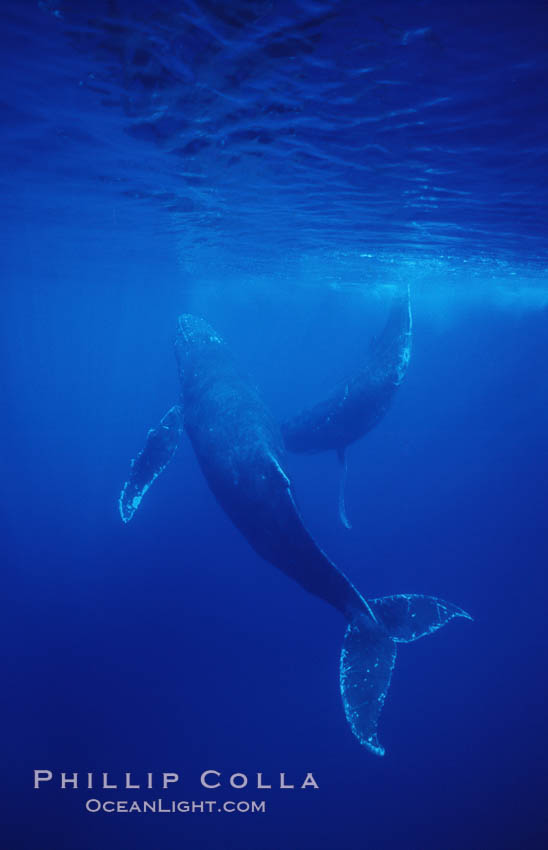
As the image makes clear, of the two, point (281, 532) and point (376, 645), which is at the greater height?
point (281, 532)

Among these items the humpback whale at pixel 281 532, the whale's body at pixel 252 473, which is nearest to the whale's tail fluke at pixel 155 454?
the humpback whale at pixel 281 532

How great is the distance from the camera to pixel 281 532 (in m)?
10.8

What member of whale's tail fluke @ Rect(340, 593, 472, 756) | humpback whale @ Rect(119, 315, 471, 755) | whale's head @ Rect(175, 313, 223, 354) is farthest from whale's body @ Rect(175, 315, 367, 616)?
whale's head @ Rect(175, 313, 223, 354)

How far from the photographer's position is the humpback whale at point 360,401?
1673 cm

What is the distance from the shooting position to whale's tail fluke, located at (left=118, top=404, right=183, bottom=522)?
48.3ft

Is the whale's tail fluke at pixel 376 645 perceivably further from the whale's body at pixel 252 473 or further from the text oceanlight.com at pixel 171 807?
the text oceanlight.com at pixel 171 807

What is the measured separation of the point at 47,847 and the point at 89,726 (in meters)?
3.09

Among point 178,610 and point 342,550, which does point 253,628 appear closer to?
point 178,610

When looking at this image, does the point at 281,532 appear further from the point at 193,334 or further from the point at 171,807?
the point at 193,334

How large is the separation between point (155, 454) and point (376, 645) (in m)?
8.39

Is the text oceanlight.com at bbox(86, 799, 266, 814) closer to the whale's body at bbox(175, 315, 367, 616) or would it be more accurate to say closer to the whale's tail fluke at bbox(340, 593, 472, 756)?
the whale's tail fluke at bbox(340, 593, 472, 756)

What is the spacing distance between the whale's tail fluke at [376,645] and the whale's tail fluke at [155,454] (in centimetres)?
725

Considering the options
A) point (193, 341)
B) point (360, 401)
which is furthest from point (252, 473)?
point (193, 341)

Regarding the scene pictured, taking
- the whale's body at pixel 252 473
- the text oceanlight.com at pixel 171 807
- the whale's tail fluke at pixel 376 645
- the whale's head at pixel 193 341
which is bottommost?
the text oceanlight.com at pixel 171 807
